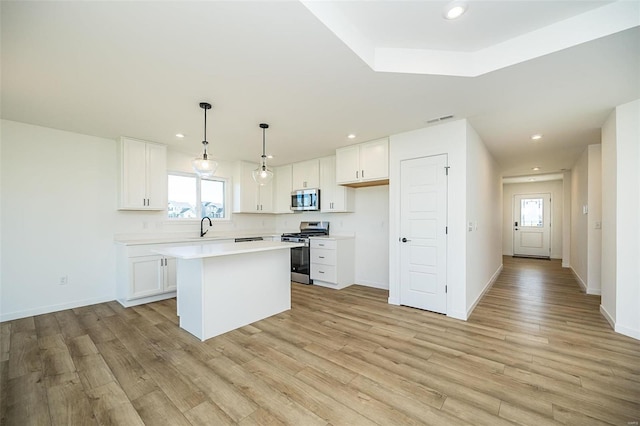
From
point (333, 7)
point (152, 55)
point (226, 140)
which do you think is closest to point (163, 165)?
point (226, 140)

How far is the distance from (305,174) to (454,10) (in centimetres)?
409

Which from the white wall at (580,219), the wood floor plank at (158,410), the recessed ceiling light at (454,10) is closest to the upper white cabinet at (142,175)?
the wood floor plank at (158,410)

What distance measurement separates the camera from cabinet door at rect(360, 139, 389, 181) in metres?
4.09

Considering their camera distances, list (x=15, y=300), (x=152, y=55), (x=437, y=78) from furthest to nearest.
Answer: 1. (x=15, y=300)
2. (x=437, y=78)
3. (x=152, y=55)

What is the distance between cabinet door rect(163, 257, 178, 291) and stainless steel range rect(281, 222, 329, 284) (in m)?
2.11

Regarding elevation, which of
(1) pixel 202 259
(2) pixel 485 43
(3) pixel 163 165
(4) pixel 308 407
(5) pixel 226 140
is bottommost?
(4) pixel 308 407

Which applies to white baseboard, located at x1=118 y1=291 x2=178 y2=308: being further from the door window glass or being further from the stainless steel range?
the door window glass

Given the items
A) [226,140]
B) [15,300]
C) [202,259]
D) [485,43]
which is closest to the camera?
[485,43]

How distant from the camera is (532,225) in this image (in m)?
8.72

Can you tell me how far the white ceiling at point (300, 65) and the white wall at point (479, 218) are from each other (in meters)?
0.53

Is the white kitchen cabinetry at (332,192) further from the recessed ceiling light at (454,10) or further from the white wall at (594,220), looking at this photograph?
the white wall at (594,220)

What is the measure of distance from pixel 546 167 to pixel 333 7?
23.0ft

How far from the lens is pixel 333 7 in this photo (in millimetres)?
1814

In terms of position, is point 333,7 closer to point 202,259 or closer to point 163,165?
point 202,259
